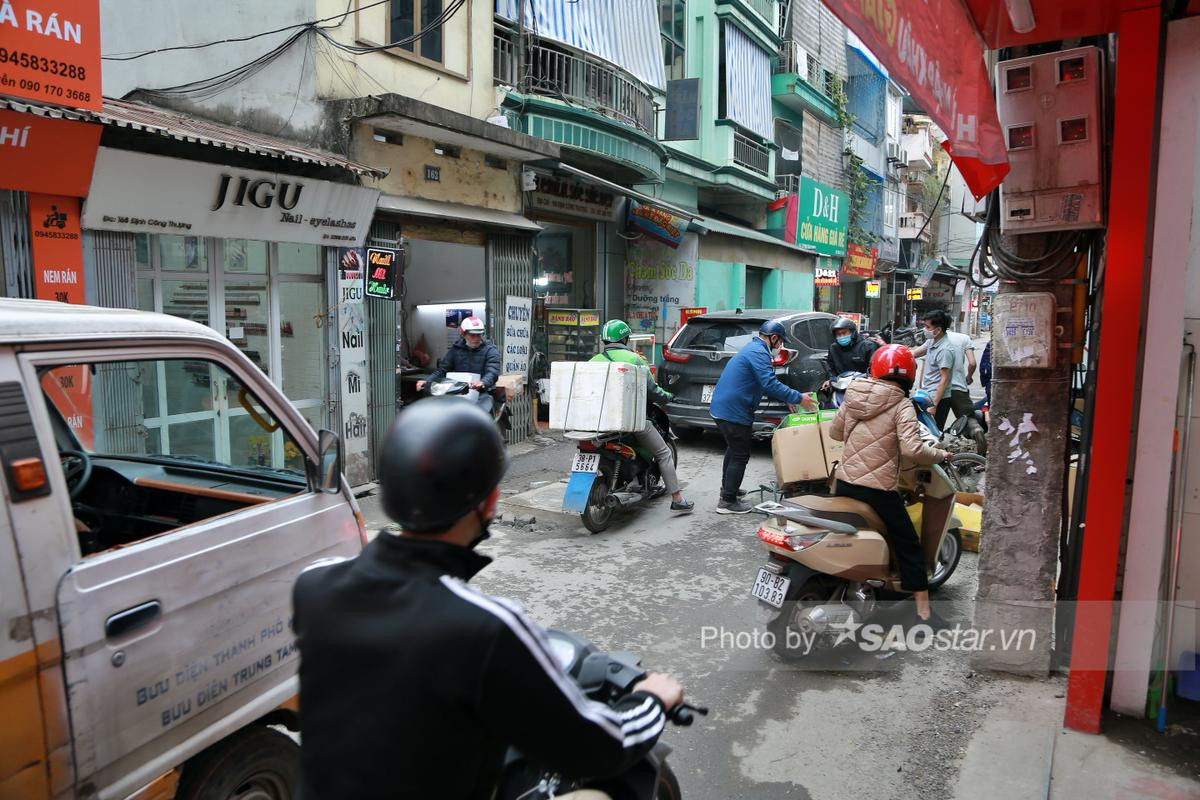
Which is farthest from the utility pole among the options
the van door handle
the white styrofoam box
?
the van door handle

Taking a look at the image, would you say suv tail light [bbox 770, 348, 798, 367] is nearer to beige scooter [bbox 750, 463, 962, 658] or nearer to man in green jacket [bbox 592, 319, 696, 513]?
man in green jacket [bbox 592, 319, 696, 513]

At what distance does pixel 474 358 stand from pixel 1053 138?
5.63m

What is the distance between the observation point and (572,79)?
1088 centimetres

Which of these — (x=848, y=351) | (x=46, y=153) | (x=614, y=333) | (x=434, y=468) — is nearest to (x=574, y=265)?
(x=848, y=351)

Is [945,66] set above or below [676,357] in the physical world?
above

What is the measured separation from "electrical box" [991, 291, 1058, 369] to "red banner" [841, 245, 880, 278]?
2218 centimetres

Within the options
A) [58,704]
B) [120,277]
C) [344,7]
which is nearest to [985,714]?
[58,704]

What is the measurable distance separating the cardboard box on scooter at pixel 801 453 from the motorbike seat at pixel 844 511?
3.43 ft

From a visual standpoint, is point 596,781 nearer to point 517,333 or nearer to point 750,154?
point 517,333

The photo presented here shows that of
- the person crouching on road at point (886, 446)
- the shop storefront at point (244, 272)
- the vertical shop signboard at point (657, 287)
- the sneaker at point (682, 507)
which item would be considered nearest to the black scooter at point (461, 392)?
the shop storefront at point (244, 272)

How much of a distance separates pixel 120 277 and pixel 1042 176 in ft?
21.5

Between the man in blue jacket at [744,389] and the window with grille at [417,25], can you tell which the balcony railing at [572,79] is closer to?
the window with grille at [417,25]

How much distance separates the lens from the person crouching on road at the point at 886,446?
14.7 feet

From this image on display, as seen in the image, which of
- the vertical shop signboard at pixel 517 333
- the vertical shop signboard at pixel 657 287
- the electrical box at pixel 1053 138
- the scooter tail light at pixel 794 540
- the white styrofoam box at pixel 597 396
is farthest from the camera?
the vertical shop signboard at pixel 657 287
